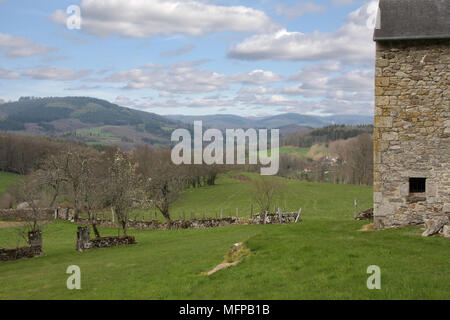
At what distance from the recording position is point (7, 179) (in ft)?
313

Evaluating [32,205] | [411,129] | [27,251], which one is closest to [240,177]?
[32,205]

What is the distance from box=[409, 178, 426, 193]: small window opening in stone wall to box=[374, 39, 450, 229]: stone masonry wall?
0.25 metres

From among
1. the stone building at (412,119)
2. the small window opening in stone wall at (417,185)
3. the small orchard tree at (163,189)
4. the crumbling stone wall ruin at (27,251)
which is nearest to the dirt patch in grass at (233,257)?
the stone building at (412,119)

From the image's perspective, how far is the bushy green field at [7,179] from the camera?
87.8 m

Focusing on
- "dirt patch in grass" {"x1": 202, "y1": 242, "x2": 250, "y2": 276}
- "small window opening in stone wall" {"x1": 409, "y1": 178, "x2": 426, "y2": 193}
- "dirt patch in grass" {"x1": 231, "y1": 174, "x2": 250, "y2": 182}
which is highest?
"small window opening in stone wall" {"x1": 409, "y1": 178, "x2": 426, "y2": 193}

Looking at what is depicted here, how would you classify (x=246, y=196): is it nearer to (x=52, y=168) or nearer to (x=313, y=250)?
(x=52, y=168)

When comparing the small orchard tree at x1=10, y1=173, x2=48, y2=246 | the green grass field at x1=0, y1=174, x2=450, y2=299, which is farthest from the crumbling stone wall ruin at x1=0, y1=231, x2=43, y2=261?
the green grass field at x1=0, y1=174, x2=450, y2=299

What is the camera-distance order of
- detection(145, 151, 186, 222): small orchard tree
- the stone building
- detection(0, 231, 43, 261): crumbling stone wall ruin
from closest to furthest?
the stone building
detection(0, 231, 43, 261): crumbling stone wall ruin
detection(145, 151, 186, 222): small orchard tree

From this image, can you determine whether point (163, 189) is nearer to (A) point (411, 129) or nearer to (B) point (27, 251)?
(B) point (27, 251)

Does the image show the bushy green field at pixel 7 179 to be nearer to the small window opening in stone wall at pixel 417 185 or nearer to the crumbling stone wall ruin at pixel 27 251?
the crumbling stone wall ruin at pixel 27 251

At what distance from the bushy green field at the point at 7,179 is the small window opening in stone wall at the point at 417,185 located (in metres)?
85.3

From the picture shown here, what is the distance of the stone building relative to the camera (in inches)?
677

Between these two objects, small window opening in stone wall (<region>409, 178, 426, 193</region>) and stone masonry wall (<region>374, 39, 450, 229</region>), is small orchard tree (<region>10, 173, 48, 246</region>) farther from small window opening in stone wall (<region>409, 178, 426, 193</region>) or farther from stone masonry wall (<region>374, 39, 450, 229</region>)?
small window opening in stone wall (<region>409, 178, 426, 193</region>)
